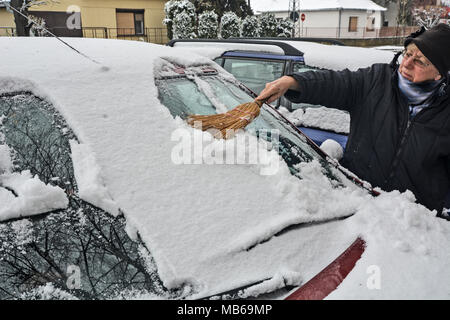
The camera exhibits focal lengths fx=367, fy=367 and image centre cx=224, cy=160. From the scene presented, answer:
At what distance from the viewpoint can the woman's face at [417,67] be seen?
1.87m

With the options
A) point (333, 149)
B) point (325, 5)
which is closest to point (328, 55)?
point (333, 149)

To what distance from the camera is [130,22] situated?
696 inches

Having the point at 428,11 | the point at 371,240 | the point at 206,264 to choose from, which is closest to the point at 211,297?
the point at 206,264

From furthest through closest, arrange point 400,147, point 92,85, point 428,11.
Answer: point 428,11 < point 400,147 < point 92,85

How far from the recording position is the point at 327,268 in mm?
1295

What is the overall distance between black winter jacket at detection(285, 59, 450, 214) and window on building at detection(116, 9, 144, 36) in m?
16.8

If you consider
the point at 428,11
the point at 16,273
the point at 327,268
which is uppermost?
the point at 428,11

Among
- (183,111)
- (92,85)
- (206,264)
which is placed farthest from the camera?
(183,111)

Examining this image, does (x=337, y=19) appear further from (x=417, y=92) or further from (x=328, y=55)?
(x=417, y=92)

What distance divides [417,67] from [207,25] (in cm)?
1451

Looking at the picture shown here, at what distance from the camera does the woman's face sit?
1.87 metres

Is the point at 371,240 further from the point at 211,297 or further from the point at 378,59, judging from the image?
the point at 378,59

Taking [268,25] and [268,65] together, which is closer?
[268,65]
